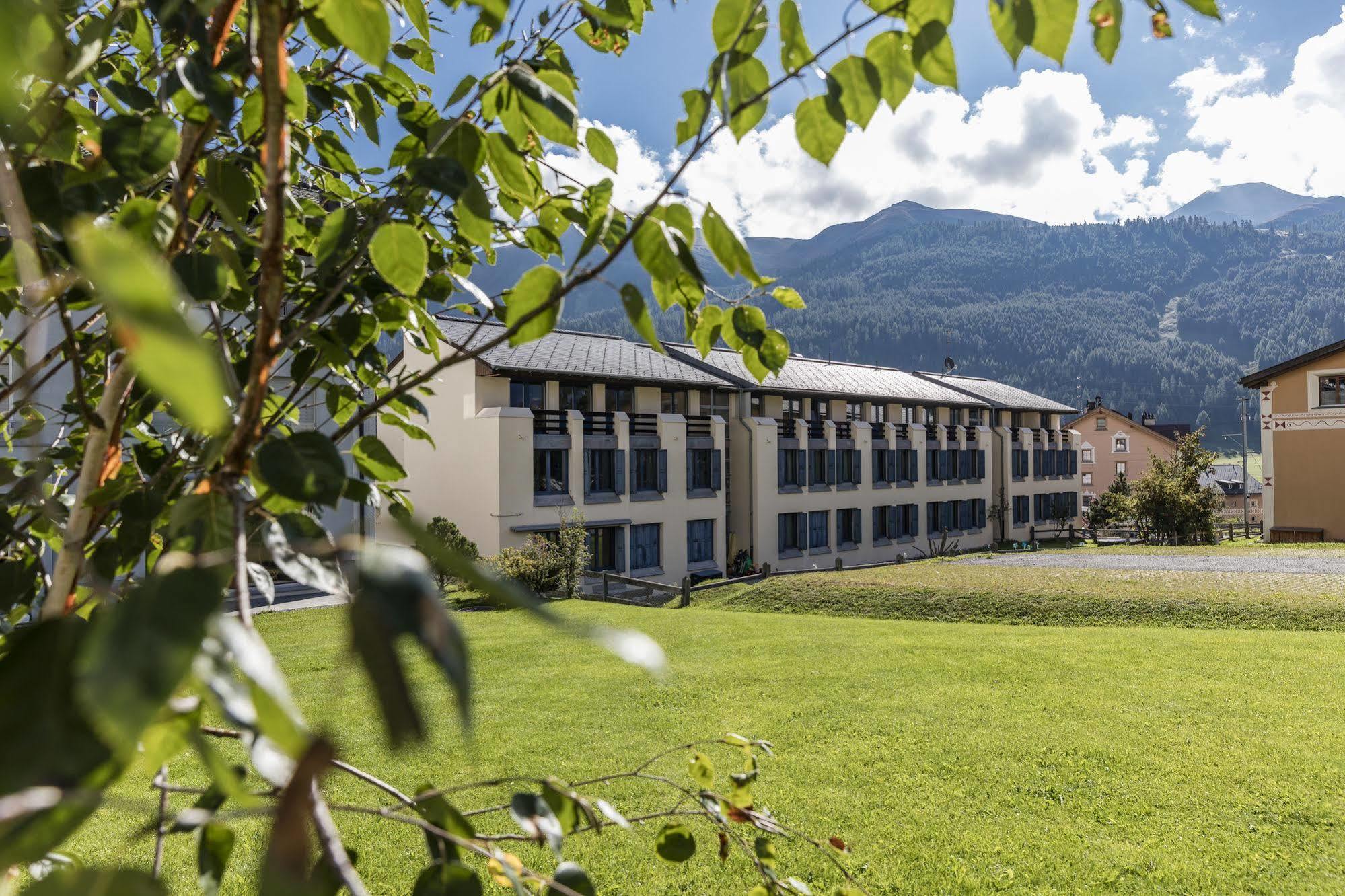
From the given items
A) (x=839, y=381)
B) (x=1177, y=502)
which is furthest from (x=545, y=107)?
(x=1177, y=502)

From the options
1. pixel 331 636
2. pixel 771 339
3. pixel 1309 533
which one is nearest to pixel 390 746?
pixel 771 339

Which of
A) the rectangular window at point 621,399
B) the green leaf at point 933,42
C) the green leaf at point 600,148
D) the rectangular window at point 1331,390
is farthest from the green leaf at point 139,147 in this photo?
the rectangular window at point 1331,390

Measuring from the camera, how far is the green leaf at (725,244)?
0.84m

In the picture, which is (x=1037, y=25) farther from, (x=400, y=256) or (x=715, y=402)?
(x=715, y=402)

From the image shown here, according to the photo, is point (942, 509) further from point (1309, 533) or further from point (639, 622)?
point (639, 622)

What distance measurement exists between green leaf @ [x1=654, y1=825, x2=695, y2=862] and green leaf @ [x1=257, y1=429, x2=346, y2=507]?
829 mm

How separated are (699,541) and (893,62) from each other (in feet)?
75.5

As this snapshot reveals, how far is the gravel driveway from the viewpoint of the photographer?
15.9 m

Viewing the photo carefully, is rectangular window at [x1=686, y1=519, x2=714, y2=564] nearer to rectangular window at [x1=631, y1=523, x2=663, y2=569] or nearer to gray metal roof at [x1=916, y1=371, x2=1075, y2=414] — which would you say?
rectangular window at [x1=631, y1=523, x2=663, y2=569]

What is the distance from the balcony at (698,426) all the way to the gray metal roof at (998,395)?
17004 mm

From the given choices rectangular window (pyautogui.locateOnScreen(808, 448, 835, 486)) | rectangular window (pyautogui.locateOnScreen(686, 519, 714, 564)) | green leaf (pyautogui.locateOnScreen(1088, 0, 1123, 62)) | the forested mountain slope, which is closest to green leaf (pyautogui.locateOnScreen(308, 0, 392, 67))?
green leaf (pyautogui.locateOnScreen(1088, 0, 1123, 62))

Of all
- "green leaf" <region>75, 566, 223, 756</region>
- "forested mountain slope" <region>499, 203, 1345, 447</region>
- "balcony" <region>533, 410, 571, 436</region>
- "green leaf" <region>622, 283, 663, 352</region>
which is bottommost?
"green leaf" <region>75, 566, 223, 756</region>

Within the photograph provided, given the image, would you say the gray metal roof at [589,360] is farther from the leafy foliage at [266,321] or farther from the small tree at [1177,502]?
the leafy foliage at [266,321]

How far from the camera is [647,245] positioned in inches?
33.0
